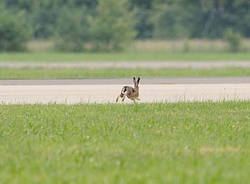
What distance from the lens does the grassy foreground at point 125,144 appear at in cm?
997

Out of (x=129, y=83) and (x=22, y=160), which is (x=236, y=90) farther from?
(x=22, y=160)

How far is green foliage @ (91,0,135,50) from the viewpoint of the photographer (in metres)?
66.6

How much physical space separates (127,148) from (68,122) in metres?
3.44

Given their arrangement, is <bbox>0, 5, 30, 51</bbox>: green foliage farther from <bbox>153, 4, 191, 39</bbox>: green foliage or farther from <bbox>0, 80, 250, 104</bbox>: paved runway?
<bbox>0, 80, 250, 104</bbox>: paved runway

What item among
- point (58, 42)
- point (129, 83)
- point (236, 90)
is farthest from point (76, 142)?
point (58, 42)

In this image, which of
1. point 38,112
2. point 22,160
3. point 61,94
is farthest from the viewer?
point 61,94

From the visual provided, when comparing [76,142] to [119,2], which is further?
[119,2]

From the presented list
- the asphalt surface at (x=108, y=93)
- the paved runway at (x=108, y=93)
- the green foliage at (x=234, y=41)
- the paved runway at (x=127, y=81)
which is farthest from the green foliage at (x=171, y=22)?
the asphalt surface at (x=108, y=93)

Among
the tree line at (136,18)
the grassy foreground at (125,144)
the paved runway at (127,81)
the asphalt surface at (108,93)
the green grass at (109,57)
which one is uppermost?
the tree line at (136,18)

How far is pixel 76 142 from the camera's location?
12805 mm

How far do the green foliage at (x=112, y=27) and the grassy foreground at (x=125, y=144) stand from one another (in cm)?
4820

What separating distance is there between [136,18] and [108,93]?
59121 mm

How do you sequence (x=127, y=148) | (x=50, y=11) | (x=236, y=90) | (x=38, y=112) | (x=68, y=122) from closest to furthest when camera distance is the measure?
1. (x=127, y=148)
2. (x=68, y=122)
3. (x=38, y=112)
4. (x=236, y=90)
5. (x=50, y=11)

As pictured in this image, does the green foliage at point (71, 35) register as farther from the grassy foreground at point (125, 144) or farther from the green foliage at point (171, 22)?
the grassy foreground at point (125, 144)
